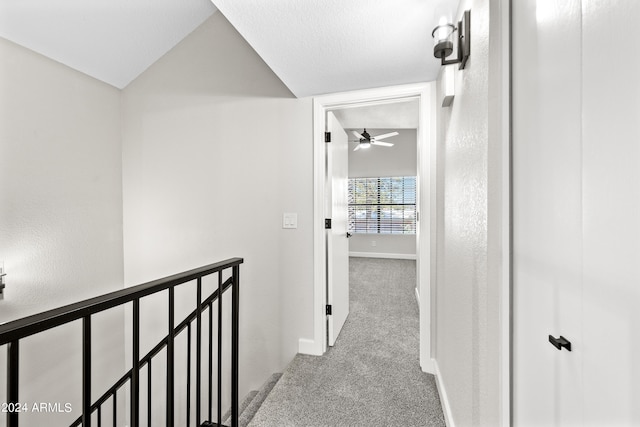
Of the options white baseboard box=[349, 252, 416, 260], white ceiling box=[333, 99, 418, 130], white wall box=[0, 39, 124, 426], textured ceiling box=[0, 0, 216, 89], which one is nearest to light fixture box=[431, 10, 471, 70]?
white ceiling box=[333, 99, 418, 130]

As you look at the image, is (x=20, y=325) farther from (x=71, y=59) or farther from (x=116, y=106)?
(x=116, y=106)

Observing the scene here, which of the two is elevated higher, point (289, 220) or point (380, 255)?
point (289, 220)

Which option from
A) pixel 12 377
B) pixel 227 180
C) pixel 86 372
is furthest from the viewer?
pixel 227 180

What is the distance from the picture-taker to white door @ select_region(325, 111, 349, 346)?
235 centimetres

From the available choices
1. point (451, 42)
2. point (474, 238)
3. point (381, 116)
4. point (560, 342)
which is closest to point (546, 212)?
point (560, 342)

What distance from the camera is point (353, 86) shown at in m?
2.05

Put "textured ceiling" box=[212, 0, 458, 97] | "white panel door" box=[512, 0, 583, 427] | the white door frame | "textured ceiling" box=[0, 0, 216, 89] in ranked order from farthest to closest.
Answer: the white door frame < "textured ceiling" box=[0, 0, 216, 89] < "textured ceiling" box=[212, 0, 458, 97] < "white panel door" box=[512, 0, 583, 427]

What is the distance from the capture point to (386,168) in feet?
20.4

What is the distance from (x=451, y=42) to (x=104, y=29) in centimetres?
252

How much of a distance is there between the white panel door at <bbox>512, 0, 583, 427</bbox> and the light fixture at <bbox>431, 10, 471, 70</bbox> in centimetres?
36

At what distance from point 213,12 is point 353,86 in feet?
5.04

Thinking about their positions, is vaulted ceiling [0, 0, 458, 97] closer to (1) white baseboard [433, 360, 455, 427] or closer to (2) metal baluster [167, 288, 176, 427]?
(2) metal baluster [167, 288, 176, 427]

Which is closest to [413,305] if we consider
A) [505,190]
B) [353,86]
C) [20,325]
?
[353,86]

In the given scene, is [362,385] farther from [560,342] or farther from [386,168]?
[386,168]
